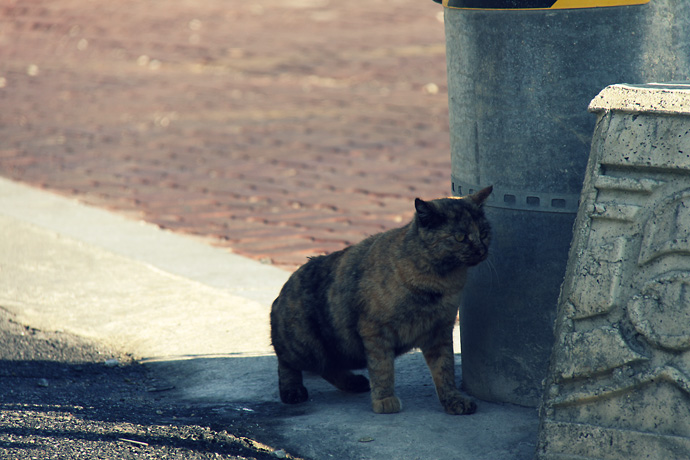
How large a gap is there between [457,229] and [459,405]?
0.75 metres

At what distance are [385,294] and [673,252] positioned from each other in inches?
50.7

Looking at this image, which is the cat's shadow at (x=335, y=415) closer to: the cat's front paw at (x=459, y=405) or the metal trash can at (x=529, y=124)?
the cat's front paw at (x=459, y=405)

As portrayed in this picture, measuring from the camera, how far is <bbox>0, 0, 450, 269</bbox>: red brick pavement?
269 inches

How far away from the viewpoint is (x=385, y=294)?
3629 mm

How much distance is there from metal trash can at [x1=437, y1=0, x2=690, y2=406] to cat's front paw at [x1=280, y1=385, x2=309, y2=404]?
79 cm

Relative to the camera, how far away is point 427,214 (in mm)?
3586

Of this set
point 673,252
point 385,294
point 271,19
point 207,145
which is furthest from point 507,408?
point 271,19

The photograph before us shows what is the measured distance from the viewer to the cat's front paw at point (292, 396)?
3.88 meters

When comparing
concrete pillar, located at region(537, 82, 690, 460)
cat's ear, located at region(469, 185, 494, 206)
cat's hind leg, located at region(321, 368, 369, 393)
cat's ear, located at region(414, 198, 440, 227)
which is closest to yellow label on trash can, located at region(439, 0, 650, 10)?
concrete pillar, located at region(537, 82, 690, 460)

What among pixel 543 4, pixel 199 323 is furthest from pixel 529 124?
pixel 199 323

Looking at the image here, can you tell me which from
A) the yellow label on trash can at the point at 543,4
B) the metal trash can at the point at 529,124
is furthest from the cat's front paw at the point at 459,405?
the yellow label on trash can at the point at 543,4

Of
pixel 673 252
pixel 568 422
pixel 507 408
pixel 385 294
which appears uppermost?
pixel 673 252

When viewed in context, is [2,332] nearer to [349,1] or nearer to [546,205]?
[546,205]

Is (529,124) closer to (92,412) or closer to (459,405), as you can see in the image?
(459,405)
